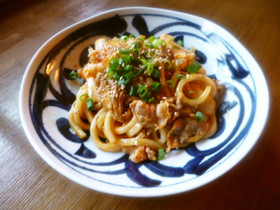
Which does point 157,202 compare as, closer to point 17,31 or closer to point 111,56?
point 111,56

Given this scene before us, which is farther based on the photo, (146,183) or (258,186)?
(258,186)

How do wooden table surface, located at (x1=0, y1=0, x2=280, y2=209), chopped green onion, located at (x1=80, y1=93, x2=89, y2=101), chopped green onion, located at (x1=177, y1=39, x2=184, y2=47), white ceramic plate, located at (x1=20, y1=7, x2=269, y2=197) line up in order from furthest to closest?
chopped green onion, located at (x1=177, y1=39, x2=184, y2=47)
chopped green onion, located at (x1=80, y1=93, x2=89, y2=101)
wooden table surface, located at (x1=0, y1=0, x2=280, y2=209)
white ceramic plate, located at (x1=20, y1=7, x2=269, y2=197)

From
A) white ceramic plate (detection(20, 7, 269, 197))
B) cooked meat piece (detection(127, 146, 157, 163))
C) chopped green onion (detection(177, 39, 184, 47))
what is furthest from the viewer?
chopped green onion (detection(177, 39, 184, 47))

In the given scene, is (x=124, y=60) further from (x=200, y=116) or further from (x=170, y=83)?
(x=200, y=116)

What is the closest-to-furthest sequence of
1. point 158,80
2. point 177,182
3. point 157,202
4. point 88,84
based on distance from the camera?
point 177,182, point 157,202, point 158,80, point 88,84

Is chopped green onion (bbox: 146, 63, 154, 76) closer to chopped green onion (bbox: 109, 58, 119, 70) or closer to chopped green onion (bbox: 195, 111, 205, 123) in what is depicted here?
chopped green onion (bbox: 109, 58, 119, 70)

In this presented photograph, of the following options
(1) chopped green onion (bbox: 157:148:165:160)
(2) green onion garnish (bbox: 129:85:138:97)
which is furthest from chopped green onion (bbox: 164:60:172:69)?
(1) chopped green onion (bbox: 157:148:165:160)

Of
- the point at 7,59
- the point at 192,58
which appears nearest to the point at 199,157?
the point at 192,58
